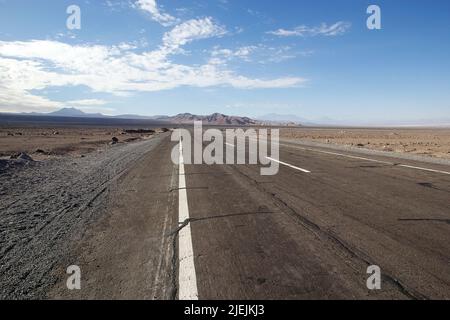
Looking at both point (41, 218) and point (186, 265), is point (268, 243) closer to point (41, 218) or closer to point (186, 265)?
point (186, 265)

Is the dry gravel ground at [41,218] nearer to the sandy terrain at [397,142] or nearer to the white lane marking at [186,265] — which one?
the white lane marking at [186,265]

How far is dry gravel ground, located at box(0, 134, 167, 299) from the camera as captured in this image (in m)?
3.90

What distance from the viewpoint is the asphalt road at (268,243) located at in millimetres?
3543

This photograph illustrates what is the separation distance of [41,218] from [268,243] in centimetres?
395

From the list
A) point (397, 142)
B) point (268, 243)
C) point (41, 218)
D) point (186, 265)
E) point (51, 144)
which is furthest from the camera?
point (397, 142)

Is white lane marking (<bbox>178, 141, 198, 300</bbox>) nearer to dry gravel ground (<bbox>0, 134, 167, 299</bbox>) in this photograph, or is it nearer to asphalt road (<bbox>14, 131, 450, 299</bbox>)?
asphalt road (<bbox>14, 131, 450, 299</bbox>)

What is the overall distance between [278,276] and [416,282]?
51.8 inches

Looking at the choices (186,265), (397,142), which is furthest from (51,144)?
(397,142)

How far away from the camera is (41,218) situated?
6.28 metres

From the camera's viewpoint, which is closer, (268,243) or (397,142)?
(268,243)

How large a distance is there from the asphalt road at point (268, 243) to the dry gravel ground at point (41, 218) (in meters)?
0.23

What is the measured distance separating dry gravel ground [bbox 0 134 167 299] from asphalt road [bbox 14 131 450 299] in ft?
0.76

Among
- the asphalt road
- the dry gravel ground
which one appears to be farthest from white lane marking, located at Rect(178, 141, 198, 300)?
the dry gravel ground
